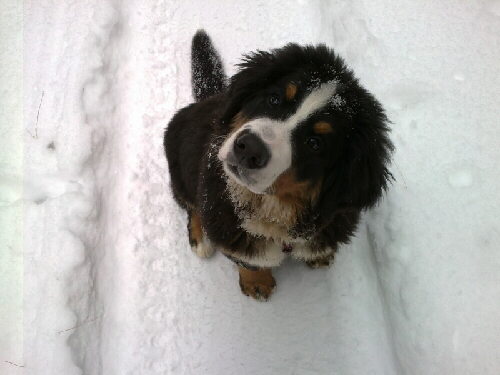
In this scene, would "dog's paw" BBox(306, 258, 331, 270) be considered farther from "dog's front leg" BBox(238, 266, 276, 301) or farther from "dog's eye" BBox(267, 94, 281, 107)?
"dog's eye" BBox(267, 94, 281, 107)

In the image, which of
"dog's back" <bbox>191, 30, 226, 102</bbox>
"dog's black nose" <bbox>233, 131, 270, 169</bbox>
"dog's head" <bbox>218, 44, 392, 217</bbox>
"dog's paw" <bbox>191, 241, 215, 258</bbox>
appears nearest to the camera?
"dog's black nose" <bbox>233, 131, 270, 169</bbox>

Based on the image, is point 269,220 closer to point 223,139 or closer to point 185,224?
point 223,139

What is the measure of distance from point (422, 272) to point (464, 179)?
31.0 inches

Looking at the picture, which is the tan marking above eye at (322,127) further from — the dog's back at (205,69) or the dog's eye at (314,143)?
the dog's back at (205,69)

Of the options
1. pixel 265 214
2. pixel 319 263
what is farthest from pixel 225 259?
pixel 265 214

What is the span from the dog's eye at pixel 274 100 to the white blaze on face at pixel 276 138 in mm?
142

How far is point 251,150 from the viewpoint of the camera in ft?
Answer: 6.12

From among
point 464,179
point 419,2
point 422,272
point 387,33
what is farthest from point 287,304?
point 419,2

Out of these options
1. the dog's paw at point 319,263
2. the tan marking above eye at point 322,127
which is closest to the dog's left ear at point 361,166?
the tan marking above eye at point 322,127

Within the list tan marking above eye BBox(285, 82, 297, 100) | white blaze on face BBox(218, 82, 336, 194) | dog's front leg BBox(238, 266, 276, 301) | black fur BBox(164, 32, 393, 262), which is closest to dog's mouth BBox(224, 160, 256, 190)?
white blaze on face BBox(218, 82, 336, 194)

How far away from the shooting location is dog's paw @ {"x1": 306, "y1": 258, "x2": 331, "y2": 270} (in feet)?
10.0

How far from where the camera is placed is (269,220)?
2371 mm

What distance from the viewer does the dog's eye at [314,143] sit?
6.75ft

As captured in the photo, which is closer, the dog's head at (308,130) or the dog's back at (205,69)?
the dog's head at (308,130)
